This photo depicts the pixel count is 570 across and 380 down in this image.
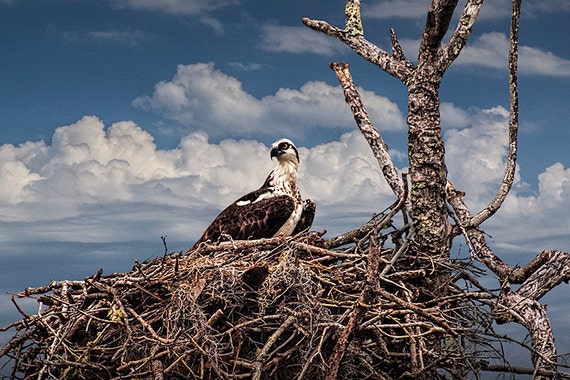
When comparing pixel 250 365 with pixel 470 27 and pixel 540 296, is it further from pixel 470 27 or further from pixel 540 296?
pixel 470 27

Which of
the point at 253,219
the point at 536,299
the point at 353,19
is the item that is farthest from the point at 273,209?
the point at 536,299

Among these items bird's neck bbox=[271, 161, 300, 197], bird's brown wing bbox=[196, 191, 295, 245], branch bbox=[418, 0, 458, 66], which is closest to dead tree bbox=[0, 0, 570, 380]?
branch bbox=[418, 0, 458, 66]

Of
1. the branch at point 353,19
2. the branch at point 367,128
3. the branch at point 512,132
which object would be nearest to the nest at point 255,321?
the branch at point 512,132

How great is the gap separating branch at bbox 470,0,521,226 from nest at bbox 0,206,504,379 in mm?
1027

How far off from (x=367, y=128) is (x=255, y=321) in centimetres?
342

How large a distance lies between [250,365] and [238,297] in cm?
68

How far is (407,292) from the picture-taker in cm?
623

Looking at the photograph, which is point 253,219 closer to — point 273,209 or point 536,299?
point 273,209

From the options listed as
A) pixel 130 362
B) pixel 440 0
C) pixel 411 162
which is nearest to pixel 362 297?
pixel 130 362

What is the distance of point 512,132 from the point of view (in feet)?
24.9

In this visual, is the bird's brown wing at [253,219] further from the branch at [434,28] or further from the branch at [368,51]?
the branch at [434,28]

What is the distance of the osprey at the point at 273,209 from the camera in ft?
Result: 26.5

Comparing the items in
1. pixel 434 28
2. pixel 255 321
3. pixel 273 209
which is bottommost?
pixel 255 321

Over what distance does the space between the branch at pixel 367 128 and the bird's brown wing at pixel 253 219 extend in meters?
1.11
